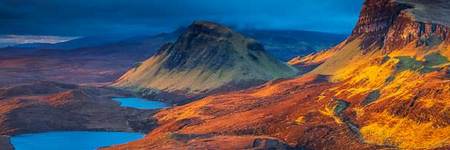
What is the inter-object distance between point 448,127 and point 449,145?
1475 centimetres

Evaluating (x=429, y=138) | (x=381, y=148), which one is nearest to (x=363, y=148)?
(x=381, y=148)

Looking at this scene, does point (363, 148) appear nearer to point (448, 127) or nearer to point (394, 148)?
point (394, 148)

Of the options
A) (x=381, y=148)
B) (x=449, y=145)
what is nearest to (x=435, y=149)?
(x=449, y=145)

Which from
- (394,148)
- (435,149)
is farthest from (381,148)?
(435,149)

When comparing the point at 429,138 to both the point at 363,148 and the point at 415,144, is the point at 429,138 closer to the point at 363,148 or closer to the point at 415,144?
the point at 415,144

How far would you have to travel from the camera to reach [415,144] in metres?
196

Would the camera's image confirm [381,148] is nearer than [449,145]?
No

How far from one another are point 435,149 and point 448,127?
1500 cm

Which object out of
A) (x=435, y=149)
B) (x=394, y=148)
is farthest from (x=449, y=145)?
(x=394, y=148)

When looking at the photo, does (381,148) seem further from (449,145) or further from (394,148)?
(449,145)

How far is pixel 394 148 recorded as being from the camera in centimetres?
19638

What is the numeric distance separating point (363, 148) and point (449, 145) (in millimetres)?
25649

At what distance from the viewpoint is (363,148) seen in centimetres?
19988

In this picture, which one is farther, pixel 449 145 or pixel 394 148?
pixel 394 148
